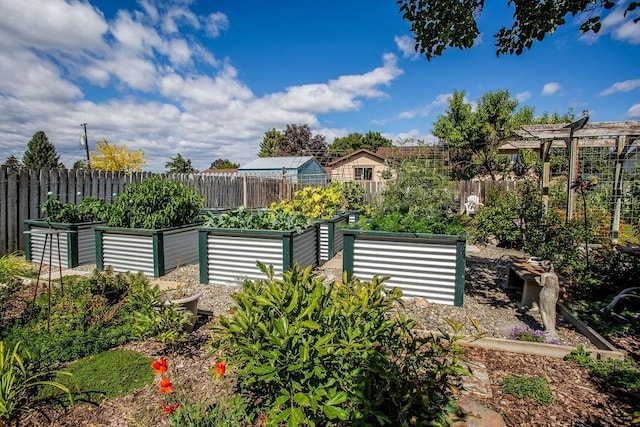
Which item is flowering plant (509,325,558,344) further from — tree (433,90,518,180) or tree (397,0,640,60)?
tree (433,90,518,180)

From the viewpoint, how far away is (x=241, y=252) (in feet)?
16.9

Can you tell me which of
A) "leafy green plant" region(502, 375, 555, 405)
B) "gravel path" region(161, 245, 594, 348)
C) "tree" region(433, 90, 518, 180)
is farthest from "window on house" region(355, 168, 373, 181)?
"leafy green plant" region(502, 375, 555, 405)

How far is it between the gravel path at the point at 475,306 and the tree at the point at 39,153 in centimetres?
3745

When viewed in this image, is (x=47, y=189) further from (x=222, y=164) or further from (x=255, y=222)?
(x=222, y=164)

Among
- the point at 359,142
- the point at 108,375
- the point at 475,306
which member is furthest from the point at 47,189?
the point at 359,142

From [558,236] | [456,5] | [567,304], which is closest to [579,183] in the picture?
[558,236]

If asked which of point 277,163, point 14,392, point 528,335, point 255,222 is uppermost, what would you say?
point 277,163

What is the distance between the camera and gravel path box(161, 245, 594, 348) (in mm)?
3696

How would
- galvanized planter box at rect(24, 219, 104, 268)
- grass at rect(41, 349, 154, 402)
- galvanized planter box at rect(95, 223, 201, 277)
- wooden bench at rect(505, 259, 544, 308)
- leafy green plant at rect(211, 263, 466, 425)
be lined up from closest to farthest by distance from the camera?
leafy green plant at rect(211, 263, 466, 425)
grass at rect(41, 349, 154, 402)
wooden bench at rect(505, 259, 544, 308)
galvanized planter box at rect(95, 223, 201, 277)
galvanized planter box at rect(24, 219, 104, 268)

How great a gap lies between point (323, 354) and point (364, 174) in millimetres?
27340

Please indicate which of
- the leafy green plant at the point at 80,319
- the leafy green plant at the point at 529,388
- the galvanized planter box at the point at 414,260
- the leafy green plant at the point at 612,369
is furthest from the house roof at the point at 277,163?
the leafy green plant at the point at 529,388

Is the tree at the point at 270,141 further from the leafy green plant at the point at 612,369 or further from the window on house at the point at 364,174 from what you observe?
the leafy green plant at the point at 612,369

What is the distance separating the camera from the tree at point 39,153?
33.6 metres

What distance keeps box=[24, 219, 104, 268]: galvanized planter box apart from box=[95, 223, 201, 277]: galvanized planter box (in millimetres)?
472
